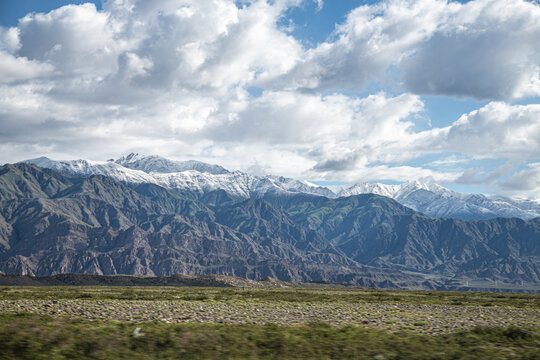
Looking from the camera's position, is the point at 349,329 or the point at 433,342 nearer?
the point at 433,342

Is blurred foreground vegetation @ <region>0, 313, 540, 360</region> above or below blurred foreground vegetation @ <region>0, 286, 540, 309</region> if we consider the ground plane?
above

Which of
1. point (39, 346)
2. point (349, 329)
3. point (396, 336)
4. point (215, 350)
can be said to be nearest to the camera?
point (39, 346)

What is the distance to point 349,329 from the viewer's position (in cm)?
3212

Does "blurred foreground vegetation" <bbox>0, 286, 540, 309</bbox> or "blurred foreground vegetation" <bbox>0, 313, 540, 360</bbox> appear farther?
"blurred foreground vegetation" <bbox>0, 286, 540, 309</bbox>

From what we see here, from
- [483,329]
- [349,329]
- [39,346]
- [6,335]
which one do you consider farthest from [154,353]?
[483,329]

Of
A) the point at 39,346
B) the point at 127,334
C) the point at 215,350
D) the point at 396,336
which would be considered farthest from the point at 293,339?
the point at 39,346

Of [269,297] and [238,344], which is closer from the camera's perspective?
[238,344]

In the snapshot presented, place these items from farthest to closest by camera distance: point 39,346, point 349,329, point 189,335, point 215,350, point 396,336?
1. point 349,329
2. point 396,336
3. point 189,335
4. point 215,350
5. point 39,346

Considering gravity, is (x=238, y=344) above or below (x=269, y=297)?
above

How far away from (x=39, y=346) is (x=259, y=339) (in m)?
12.0

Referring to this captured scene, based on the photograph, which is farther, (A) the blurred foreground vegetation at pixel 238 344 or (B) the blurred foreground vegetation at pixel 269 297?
(B) the blurred foreground vegetation at pixel 269 297

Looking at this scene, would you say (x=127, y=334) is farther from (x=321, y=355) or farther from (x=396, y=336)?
(x=396, y=336)

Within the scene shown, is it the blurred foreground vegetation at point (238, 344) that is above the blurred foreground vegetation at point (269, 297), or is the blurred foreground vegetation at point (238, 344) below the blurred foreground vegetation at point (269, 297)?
above

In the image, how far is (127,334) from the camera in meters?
26.5
